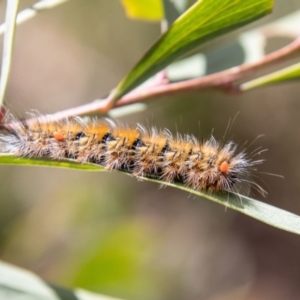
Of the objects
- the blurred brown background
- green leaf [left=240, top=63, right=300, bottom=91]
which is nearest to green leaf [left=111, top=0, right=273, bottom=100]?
green leaf [left=240, top=63, right=300, bottom=91]

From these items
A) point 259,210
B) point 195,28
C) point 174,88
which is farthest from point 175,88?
point 259,210

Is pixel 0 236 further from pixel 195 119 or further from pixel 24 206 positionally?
pixel 195 119

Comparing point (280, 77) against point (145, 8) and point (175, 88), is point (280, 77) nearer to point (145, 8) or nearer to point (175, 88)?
point (175, 88)

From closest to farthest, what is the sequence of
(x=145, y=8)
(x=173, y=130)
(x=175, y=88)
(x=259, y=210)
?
(x=259, y=210) < (x=175, y=88) < (x=145, y=8) < (x=173, y=130)

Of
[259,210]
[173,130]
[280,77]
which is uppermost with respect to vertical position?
[173,130]

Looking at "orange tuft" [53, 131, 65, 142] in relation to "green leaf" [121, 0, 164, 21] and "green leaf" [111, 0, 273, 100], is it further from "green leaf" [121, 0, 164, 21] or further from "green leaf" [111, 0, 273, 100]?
"green leaf" [121, 0, 164, 21]

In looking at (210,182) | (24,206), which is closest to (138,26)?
(24,206)
